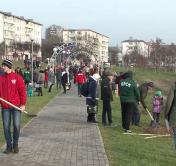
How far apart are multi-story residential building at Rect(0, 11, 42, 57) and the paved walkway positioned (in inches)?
4981

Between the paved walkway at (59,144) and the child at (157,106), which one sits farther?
the child at (157,106)

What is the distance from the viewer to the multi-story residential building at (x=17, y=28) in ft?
502

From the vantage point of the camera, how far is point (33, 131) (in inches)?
573

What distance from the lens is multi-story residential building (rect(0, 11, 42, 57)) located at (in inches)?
6019

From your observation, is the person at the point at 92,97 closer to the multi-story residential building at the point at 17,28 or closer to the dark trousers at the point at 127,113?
the dark trousers at the point at 127,113

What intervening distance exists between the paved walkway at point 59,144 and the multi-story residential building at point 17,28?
12652cm

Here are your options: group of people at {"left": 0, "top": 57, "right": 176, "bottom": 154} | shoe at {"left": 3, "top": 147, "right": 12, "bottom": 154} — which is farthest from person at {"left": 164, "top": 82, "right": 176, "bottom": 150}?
shoe at {"left": 3, "top": 147, "right": 12, "bottom": 154}

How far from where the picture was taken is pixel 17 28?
6535 inches

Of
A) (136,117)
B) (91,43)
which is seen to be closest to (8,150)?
(136,117)

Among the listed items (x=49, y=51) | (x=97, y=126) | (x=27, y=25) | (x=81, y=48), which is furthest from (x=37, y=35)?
(x=97, y=126)

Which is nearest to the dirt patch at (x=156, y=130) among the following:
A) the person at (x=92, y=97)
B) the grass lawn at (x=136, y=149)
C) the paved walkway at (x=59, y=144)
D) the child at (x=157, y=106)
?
the grass lawn at (x=136, y=149)

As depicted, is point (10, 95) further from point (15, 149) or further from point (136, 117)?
point (136, 117)

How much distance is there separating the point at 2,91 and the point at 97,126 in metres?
6.21

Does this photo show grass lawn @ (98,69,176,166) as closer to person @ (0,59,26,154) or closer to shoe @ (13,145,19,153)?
shoe @ (13,145,19,153)
